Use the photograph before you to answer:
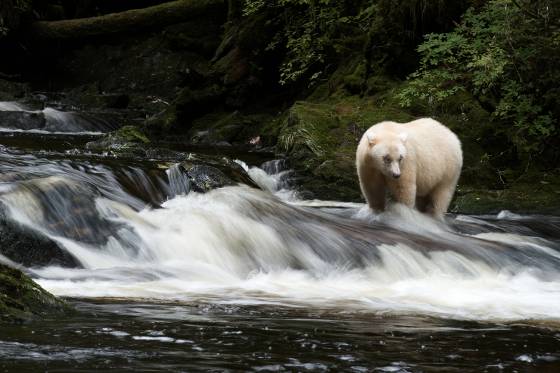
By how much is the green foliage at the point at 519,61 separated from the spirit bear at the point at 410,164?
212 centimetres

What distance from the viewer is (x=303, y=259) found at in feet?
24.7

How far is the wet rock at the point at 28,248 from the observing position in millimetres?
6568

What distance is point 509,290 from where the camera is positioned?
266 inches

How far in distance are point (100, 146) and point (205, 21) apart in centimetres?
1173

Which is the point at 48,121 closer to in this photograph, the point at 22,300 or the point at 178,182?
the point at 178,182

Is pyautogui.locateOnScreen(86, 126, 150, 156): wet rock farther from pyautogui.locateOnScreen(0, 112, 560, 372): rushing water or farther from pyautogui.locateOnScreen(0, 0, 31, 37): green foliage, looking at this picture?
pyautogui.locateOnScreen(0, 0, 31, 37): green foliage

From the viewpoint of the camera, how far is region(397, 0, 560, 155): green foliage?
10.8m

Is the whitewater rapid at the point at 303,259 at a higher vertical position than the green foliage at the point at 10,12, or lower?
lower

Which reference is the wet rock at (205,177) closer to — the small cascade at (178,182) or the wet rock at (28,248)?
the small cascade at (178,182)

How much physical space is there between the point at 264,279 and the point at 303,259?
0.84 m

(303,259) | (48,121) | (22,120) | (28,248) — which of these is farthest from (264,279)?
(48,121)

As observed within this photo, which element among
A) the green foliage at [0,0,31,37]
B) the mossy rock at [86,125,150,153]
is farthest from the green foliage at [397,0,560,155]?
the green foliage at [0,0,31,37]

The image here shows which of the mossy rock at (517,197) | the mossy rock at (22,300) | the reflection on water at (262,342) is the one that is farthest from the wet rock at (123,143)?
the mossy rock at (22,300)

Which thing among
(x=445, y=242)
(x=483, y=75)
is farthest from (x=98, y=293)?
(x=483, y=75)
